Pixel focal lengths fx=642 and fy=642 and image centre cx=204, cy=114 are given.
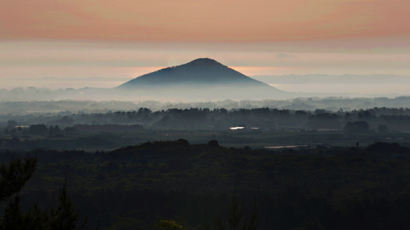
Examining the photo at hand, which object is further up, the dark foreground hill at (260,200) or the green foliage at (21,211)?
the green foliage at (21,211)

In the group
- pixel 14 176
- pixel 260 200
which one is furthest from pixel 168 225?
pixel 260 200

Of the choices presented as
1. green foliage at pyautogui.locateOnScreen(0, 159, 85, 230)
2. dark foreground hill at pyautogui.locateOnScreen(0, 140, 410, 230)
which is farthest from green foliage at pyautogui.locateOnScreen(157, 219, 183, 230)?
dark foreground hill at pyautogui.locateOnScreen(0, 140, 410, 230)

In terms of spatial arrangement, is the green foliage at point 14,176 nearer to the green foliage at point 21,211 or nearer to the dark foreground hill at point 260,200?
the green foliage at point 21,211

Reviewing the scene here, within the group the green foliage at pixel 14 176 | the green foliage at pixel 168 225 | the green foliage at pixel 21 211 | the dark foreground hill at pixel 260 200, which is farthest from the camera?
the dark foreground hill at pixel 260 200

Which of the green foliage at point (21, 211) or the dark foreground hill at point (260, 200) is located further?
the dark foreground hill at point (260, 200)

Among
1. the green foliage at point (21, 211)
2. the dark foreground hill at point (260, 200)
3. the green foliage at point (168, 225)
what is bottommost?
the dark foreground hill at point (260, 200)

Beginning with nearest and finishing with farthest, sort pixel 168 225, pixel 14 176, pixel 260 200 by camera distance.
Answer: pixel 14 176 → pixel 168 225 → pixel 260 200

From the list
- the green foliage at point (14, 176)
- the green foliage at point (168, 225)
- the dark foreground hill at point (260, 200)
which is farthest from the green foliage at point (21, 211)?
the dark foreground hill at point (260, 200)

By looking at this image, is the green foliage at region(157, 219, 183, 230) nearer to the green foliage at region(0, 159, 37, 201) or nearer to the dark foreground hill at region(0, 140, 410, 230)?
the green foliage at region(0, 159, 37, 201)

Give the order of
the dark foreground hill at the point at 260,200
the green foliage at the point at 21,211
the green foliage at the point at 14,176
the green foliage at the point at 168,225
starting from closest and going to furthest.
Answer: the green foliage at the point at 21,211 < the green foliage at the point at 14,176 < the green foliage at the point at 168,225 < the dark foreground hill at the point at 260,200

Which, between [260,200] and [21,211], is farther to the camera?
[260,200]

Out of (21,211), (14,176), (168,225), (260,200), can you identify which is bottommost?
(260,200)

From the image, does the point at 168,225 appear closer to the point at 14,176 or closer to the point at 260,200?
the point at 14,176
